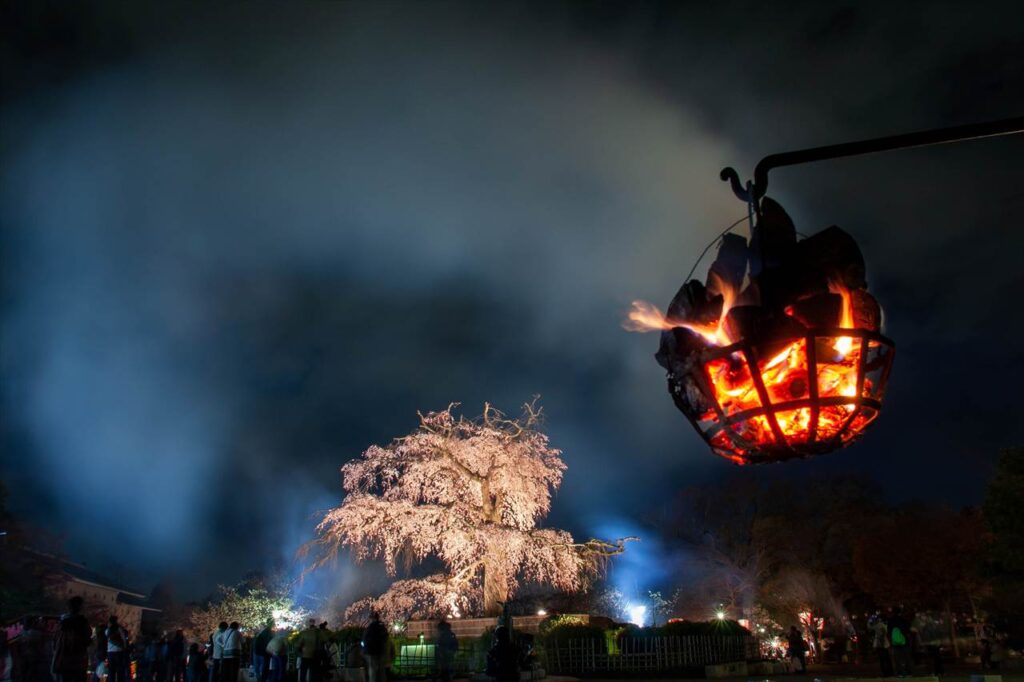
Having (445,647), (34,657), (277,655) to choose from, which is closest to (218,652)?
(277,655)

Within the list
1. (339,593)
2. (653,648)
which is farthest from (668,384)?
(339,593)

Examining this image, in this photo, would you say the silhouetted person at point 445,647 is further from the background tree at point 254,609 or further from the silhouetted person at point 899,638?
the background tree at point 254,609

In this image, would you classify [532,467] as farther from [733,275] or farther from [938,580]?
[733,275]

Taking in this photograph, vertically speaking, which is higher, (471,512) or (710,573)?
(471,512)

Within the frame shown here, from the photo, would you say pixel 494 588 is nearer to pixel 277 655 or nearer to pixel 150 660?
pixel 150 660

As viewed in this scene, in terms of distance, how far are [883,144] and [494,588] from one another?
2486 centimetres

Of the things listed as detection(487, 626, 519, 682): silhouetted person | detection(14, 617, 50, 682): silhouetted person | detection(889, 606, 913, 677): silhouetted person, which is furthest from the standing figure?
detection(889, 606, 913, 677): silhouetted person

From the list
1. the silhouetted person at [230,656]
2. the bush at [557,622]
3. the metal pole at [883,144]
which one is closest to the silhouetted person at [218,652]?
the silhouetted person at [230,656]

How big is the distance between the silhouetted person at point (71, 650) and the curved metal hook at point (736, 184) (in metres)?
9.39

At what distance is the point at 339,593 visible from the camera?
3556 centimetres

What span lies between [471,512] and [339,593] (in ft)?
44.6

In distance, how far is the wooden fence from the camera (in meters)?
20.0

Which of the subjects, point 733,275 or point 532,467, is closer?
point 733,275

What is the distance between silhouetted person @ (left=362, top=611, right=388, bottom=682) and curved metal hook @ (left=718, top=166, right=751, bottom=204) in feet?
40.5
